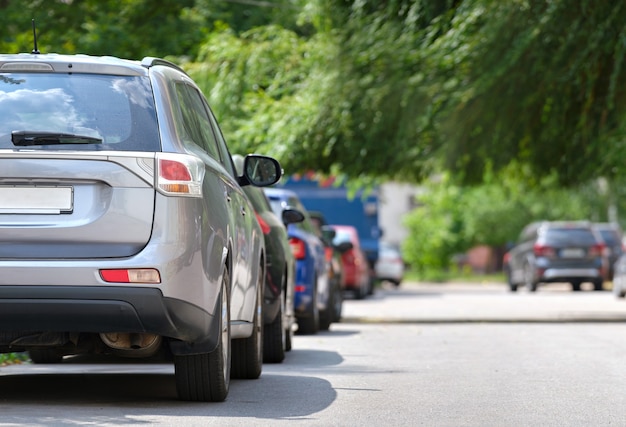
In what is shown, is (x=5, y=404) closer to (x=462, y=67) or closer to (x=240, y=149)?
(x=462, y=67)

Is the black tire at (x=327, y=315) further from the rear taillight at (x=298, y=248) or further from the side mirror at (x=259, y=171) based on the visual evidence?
the side mirror at (x=259, y=171)

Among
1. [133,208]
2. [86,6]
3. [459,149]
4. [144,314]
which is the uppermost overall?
[86,6]

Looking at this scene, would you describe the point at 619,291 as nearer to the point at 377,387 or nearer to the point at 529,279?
the point at 529,279

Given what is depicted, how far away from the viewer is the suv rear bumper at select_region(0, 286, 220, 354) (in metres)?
7.82

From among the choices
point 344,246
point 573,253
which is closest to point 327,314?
point 344,246

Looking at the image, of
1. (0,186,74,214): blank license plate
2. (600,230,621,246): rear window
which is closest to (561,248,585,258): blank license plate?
(600,230,621,246): rear window

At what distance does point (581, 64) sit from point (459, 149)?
3088mm

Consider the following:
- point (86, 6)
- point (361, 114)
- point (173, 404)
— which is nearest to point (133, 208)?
point (173, 404)

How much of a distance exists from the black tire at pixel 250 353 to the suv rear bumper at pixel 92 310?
237 cm

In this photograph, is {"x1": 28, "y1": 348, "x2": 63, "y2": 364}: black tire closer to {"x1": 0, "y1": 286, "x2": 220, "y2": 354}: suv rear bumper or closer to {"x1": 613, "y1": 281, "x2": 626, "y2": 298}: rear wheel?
{"x1": 0, "y1": 286, "x2": 220, "y2": 354}: suv rear bumper

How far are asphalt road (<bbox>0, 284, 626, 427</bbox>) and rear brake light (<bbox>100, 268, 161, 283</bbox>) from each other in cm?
70

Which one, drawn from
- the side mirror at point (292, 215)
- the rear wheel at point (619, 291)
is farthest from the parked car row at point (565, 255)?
the side mirror at point (292, 215)

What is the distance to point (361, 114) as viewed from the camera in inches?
811

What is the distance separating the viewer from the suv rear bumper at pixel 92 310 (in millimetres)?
7816
